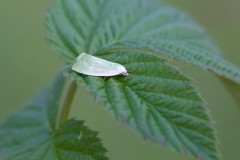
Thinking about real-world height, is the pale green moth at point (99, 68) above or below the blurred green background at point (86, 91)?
below

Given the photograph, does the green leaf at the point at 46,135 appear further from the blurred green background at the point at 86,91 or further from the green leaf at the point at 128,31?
the blurred green background at the point at 86,91

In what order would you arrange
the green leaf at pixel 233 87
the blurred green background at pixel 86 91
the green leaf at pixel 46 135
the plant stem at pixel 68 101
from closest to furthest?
1. the green leaf at pixel 46 135
2. the plant stem at pixel 68 101
3. the green leaf at pixel 233 87
4. the blurred green background at pixel 86 91

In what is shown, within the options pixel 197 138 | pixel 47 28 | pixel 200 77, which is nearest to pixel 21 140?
pixel 47 28

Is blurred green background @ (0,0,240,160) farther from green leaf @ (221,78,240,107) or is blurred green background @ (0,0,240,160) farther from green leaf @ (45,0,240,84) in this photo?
green leaf @ (221,78,240,107)

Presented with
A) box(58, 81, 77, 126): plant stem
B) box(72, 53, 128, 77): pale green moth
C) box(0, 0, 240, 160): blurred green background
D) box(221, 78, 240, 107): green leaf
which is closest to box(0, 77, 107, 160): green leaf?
box(58, 81, 77, 126): plant stem

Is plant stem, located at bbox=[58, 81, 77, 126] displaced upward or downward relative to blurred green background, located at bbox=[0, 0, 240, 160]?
downward

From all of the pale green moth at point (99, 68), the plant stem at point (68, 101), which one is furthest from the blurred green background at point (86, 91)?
the pale green moth at point (99, 68)

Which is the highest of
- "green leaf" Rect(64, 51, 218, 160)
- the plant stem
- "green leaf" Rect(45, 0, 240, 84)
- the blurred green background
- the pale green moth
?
the blurred green background
